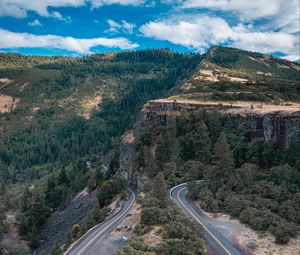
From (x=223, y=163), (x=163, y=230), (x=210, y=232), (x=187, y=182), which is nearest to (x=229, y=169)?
(x=223, y=163)

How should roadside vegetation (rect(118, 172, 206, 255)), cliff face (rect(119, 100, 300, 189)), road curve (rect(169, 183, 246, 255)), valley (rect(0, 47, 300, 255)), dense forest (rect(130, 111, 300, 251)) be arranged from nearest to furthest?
roadside vegetation (rect(118, 172, 206, 255)) < road curve (rect(169, 183, 246, 255)) < valley (rect(0, 47, 300, 255)) < dense forest (rect(130, 111, 300, 251)) < cliff face (rect(119, 100, 300, 189))

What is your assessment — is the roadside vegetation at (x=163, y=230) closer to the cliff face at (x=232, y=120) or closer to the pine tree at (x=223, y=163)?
the pine tree at (x=223, y=163)

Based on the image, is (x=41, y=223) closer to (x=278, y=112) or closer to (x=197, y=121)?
(x=197, y=121)

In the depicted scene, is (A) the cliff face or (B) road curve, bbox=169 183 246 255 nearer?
(B) road curve, bbox=169 183 246 255

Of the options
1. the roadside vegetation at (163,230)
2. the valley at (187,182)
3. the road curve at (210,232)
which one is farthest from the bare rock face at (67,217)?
the roadside vegetation at (163,230)

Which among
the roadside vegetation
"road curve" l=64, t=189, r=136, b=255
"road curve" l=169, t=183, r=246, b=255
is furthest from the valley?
"road curve" l=169, t=183, r=246, b=255

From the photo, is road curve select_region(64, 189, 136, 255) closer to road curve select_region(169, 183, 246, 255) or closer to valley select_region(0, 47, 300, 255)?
valley select_region(0, 47, 300, 255)

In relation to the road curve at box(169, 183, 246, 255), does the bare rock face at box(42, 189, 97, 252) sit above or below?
below
